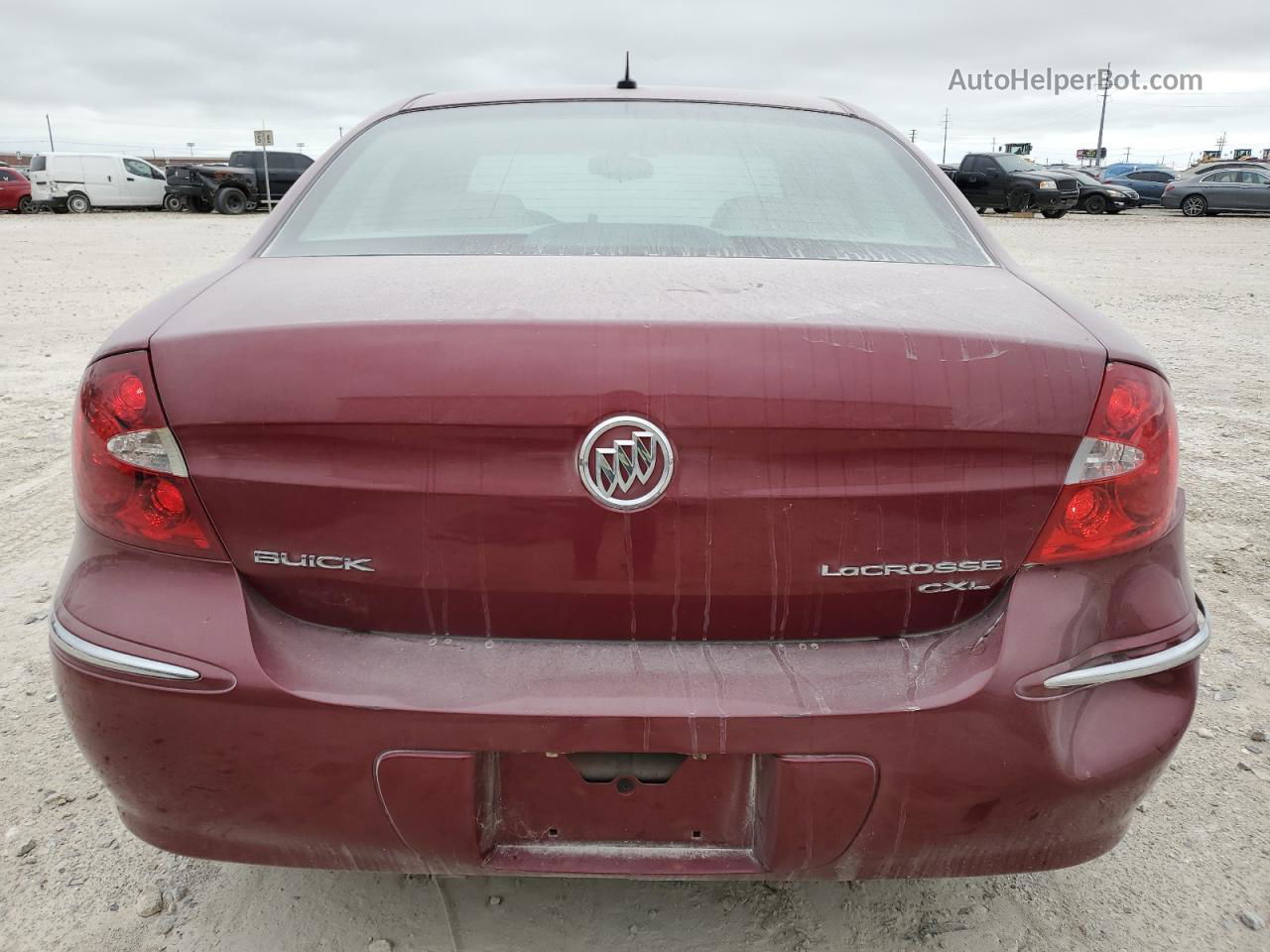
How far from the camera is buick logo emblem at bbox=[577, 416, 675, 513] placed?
1.29 m

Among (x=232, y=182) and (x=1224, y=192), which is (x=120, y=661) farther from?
(x=1224, y=192)

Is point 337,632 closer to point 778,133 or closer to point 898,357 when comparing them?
point 898,357

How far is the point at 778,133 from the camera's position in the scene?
7.45 feet

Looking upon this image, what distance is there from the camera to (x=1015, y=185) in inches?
903

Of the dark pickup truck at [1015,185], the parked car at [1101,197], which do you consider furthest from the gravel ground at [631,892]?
the parked car at [1101,197]

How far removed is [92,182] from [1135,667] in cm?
3011

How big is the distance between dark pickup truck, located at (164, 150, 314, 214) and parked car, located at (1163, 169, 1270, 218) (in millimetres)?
22352

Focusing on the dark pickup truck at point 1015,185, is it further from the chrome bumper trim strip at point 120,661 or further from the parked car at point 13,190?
the parked car at point 13,190

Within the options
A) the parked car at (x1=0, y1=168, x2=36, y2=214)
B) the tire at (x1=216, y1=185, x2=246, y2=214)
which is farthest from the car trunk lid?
the parked car at (x1=0, y1=168, x2=36, y2=214)

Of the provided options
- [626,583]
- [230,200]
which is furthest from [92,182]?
[626,583]

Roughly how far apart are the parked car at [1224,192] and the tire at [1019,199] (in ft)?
17.0

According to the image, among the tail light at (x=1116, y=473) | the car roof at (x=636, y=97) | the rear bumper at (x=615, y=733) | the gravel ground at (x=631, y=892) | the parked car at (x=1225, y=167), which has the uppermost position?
the parked car at (x=1225, y=167)

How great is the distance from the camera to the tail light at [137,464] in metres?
1.37

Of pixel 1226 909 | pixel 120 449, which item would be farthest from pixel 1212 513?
pixel 120 449
